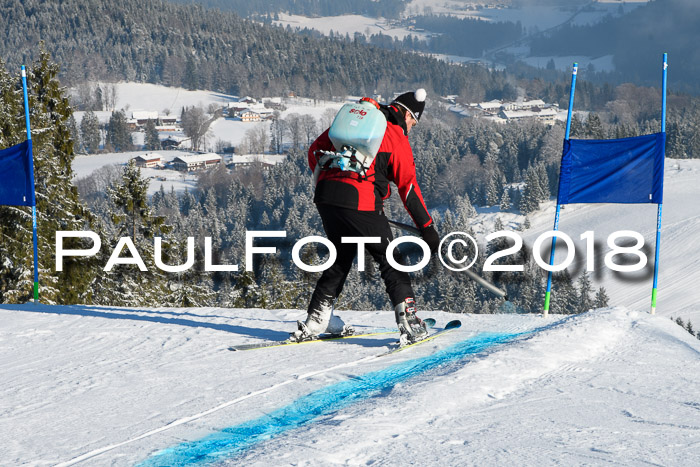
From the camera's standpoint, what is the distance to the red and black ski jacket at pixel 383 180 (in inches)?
213

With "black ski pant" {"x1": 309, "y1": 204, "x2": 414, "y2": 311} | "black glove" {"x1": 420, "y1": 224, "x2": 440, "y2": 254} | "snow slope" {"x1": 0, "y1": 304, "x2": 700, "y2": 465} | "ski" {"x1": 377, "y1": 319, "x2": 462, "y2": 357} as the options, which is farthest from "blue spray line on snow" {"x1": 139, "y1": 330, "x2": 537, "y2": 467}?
"black glove" {"x1": 420, "y1": 224, "x2": 440, "y2": 254}

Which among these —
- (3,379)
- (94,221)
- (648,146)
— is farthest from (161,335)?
(94,221)

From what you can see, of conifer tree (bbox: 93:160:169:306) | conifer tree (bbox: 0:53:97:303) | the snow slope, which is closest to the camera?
the snow slope

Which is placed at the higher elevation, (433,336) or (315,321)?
(315,321)

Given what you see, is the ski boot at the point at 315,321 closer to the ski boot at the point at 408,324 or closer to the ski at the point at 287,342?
the ski at the point at 287,342

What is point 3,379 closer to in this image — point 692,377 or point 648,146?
point 692,377

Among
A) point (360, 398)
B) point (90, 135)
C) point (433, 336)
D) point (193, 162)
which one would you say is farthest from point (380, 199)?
point (90, 135)

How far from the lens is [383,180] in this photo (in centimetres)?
554

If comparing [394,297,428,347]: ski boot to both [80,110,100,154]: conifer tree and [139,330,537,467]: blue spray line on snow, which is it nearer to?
[139,330,537,467]: blue spray line on snow

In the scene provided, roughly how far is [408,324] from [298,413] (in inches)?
75.6

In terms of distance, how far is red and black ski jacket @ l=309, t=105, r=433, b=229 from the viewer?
17.8ft

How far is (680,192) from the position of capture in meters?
83.4

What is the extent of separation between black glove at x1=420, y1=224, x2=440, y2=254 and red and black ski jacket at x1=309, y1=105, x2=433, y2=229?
4 cm

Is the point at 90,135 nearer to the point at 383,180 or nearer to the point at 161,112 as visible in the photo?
the point at 161,112
